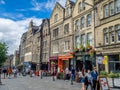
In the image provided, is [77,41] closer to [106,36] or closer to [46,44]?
[106,36]

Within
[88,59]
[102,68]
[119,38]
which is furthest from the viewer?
[88,59]

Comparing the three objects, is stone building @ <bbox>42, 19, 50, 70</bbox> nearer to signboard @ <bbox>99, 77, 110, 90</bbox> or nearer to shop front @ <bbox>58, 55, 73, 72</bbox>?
shop front @ <bbox>58, 55, 73, 72</bbox>

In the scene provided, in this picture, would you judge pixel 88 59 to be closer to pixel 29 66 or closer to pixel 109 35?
pixel 109 35

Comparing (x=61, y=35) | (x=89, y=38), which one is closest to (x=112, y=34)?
(x=89, y=38)

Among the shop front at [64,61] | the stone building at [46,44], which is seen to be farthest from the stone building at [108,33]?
the stone building at [46,44]

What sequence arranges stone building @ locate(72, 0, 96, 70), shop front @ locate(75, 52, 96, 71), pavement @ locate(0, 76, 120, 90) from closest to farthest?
pavement @ locate(0, 76, 120, 90) < shop front @ locate(75, 52, 96, 71) < stone building @ locate(72, 0, 96, 70)

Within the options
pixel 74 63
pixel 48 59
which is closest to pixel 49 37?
pixel 48 59

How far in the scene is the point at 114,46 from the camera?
26.9m

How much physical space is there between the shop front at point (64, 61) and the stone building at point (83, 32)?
228 cm

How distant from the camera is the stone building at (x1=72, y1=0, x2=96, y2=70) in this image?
106 feet

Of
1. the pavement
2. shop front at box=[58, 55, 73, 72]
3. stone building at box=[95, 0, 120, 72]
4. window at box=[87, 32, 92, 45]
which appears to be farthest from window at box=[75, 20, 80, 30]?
the pavement

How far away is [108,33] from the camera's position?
28.3 meters

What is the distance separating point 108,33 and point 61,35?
14.8m

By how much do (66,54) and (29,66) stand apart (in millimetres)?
24627
